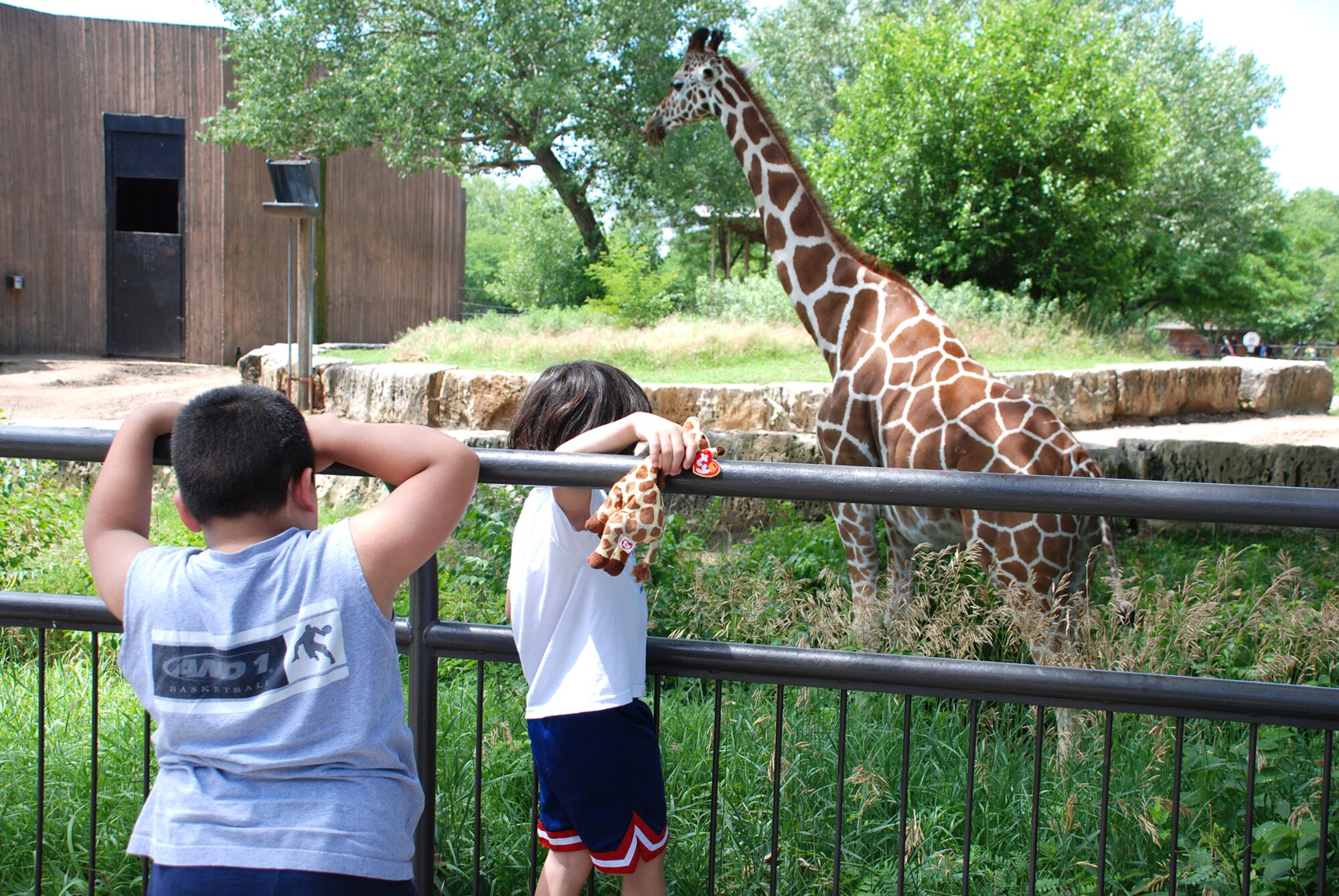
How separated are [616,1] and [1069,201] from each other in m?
7.92

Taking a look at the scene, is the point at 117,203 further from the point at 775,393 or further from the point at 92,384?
the point at 775,393

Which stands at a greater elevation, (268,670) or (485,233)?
(485,233)

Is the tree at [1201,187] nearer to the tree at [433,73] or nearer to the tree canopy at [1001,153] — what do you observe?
the tree canopy at [1001,153]

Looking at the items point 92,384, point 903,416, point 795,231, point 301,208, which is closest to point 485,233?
point 92,384

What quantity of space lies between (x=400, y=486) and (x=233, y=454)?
25 centimetres

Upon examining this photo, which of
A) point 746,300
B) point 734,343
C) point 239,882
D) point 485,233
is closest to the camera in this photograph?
point 239,882

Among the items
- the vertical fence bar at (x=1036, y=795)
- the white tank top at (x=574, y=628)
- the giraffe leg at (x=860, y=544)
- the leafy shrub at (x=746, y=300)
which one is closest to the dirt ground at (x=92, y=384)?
the leafy shrub at (x=746, y=300)

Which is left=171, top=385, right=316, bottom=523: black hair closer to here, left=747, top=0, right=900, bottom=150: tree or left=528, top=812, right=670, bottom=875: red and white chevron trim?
left=528, top=812, right=670, bottom=875: red and white chevron trim

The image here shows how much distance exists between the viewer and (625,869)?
78.7 inches

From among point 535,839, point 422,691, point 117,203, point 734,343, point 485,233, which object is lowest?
point 535,839

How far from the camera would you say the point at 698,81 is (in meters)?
6.60

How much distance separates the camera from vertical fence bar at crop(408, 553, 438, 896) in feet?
6.57

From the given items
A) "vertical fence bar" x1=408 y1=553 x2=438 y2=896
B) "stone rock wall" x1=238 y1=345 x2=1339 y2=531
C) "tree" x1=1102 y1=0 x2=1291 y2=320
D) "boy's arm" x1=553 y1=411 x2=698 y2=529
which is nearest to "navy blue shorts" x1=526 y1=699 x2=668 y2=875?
"vertical fence bar" x1=408 y1=553 x2=438 y2=896

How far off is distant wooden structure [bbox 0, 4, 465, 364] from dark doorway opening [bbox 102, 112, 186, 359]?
2 cm
